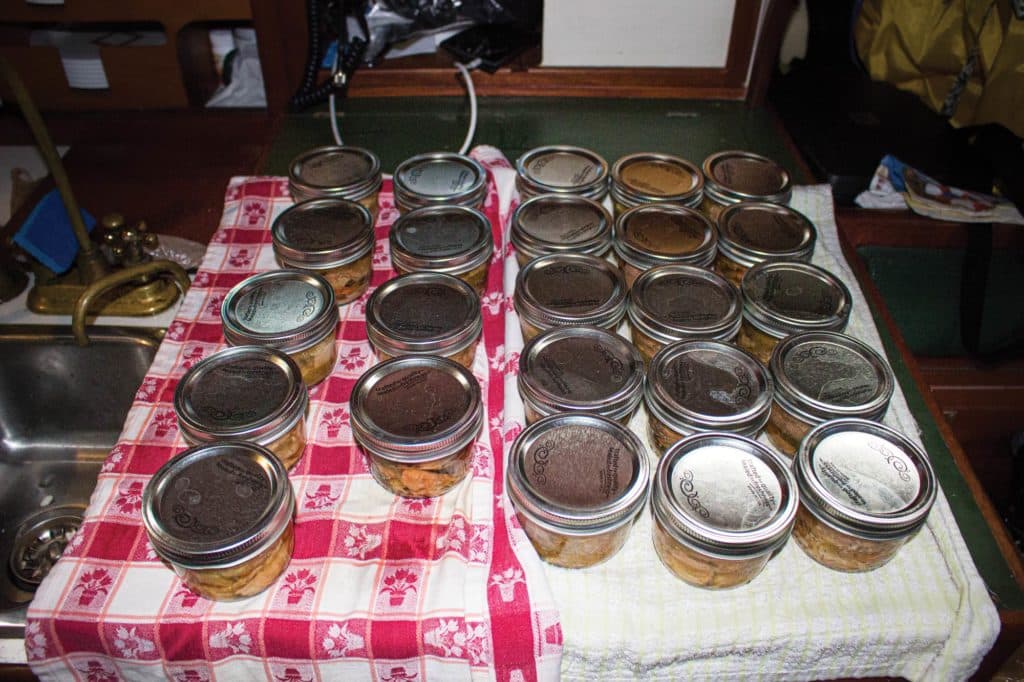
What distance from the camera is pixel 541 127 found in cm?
164

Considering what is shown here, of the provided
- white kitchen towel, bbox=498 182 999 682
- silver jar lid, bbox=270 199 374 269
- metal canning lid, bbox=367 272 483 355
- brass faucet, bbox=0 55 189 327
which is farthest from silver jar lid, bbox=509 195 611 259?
brass faucet, bbox=0 55 189 327

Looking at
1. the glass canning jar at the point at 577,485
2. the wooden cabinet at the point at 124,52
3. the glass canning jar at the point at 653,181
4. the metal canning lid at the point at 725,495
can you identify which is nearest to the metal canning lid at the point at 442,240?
the glass canning jar at the point at 653,181

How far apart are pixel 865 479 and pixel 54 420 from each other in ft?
4.29

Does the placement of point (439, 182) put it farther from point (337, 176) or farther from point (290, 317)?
point (290, 317)

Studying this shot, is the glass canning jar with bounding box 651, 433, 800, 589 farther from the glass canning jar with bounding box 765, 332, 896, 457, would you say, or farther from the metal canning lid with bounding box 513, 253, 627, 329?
the metal canning lid with bounding box 513, 253, 627, 329

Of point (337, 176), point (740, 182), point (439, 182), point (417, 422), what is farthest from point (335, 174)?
point (740, 182)

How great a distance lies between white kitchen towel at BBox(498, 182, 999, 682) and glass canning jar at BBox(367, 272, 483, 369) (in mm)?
292

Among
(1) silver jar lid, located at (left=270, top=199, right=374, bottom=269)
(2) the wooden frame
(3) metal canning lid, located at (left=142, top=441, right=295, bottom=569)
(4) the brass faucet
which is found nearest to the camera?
(3) metal canning lid, located at (left=142, top=441, right=295, bottom=569)

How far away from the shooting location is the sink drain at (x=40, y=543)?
1141 mm

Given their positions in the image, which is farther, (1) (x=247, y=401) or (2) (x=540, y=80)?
(2) (x=540, y=80)

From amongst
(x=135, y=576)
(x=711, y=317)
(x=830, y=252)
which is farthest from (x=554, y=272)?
(x=135, y=576)

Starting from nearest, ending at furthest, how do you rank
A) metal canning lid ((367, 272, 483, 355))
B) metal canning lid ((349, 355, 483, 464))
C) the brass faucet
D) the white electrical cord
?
metal canning lid ((349, 355, 483, 464)) → metal canning lid ((367, 272, 483, 355)) → the brass faucet → the white electrical cord

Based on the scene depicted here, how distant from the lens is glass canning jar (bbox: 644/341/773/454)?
88 centimetres

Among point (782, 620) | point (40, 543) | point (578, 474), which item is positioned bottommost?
point (40, 543)
